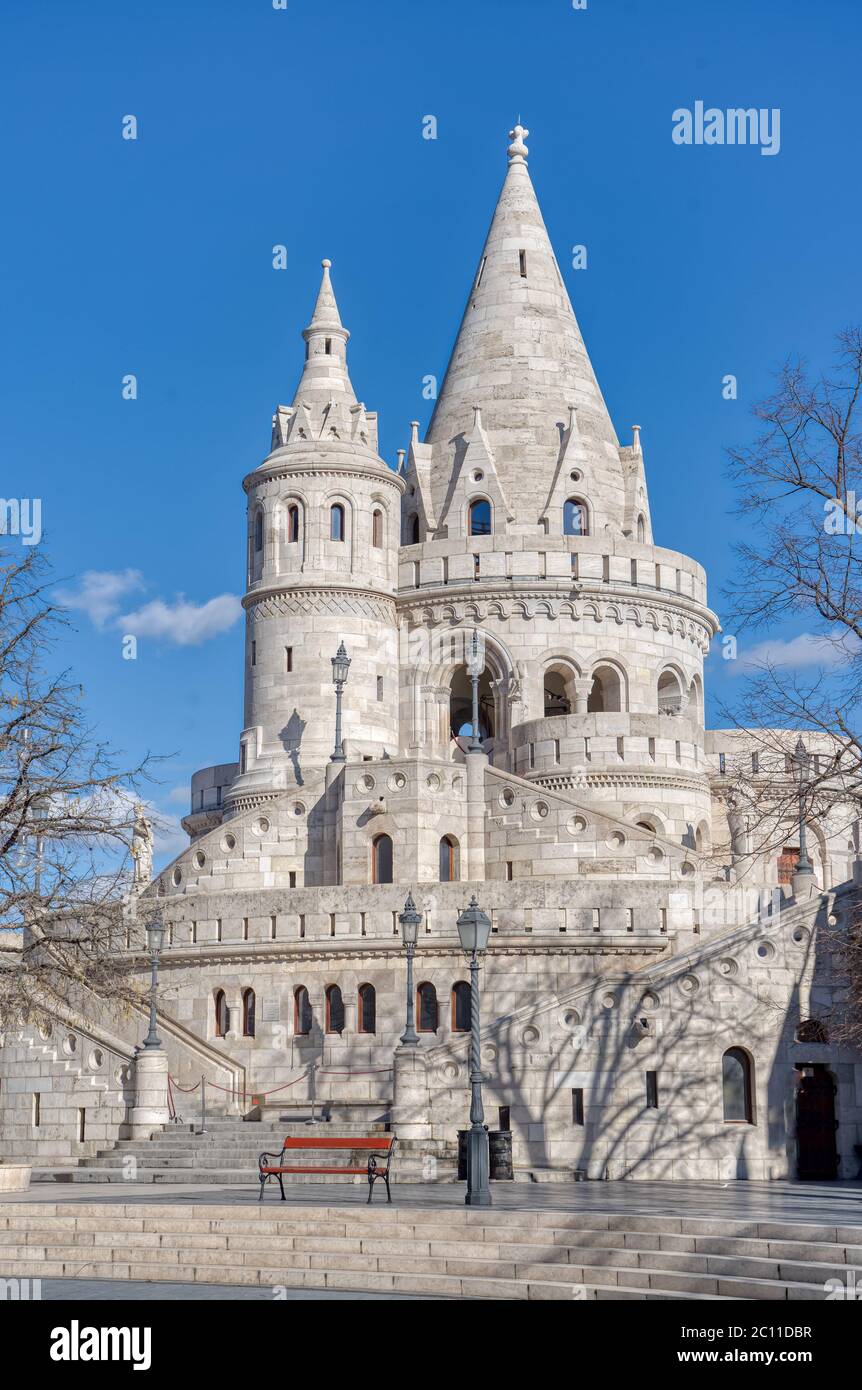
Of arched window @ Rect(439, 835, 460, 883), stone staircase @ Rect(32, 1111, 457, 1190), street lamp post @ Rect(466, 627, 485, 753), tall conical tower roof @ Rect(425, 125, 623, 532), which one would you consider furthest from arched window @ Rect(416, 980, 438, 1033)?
tall conical tower roof @ Rect(425, 125, 623, 532)

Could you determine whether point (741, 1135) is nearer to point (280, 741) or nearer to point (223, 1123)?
point (223, 1123)

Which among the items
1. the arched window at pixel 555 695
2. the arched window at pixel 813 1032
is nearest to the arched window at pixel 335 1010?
the arched window at pixel 813 1032

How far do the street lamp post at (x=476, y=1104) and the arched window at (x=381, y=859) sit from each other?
568 inches

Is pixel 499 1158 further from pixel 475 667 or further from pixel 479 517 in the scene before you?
pixel 479 517

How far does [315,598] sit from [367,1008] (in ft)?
39.7

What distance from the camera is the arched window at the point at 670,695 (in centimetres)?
4647

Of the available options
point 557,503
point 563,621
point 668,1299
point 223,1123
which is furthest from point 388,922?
point 668,1299

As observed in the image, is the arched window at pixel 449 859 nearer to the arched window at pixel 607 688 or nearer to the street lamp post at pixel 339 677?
the street lamp post at pixel 339 677

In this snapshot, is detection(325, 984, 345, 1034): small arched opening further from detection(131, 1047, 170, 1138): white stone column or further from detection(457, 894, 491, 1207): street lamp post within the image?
detection(457, 894, 491, 1207): street lamp post

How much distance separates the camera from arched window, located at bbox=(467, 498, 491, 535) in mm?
47591

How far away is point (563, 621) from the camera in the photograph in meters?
44.9

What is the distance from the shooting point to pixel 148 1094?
31.4m

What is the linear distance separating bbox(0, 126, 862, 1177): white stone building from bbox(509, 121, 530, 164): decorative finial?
0.44ft
